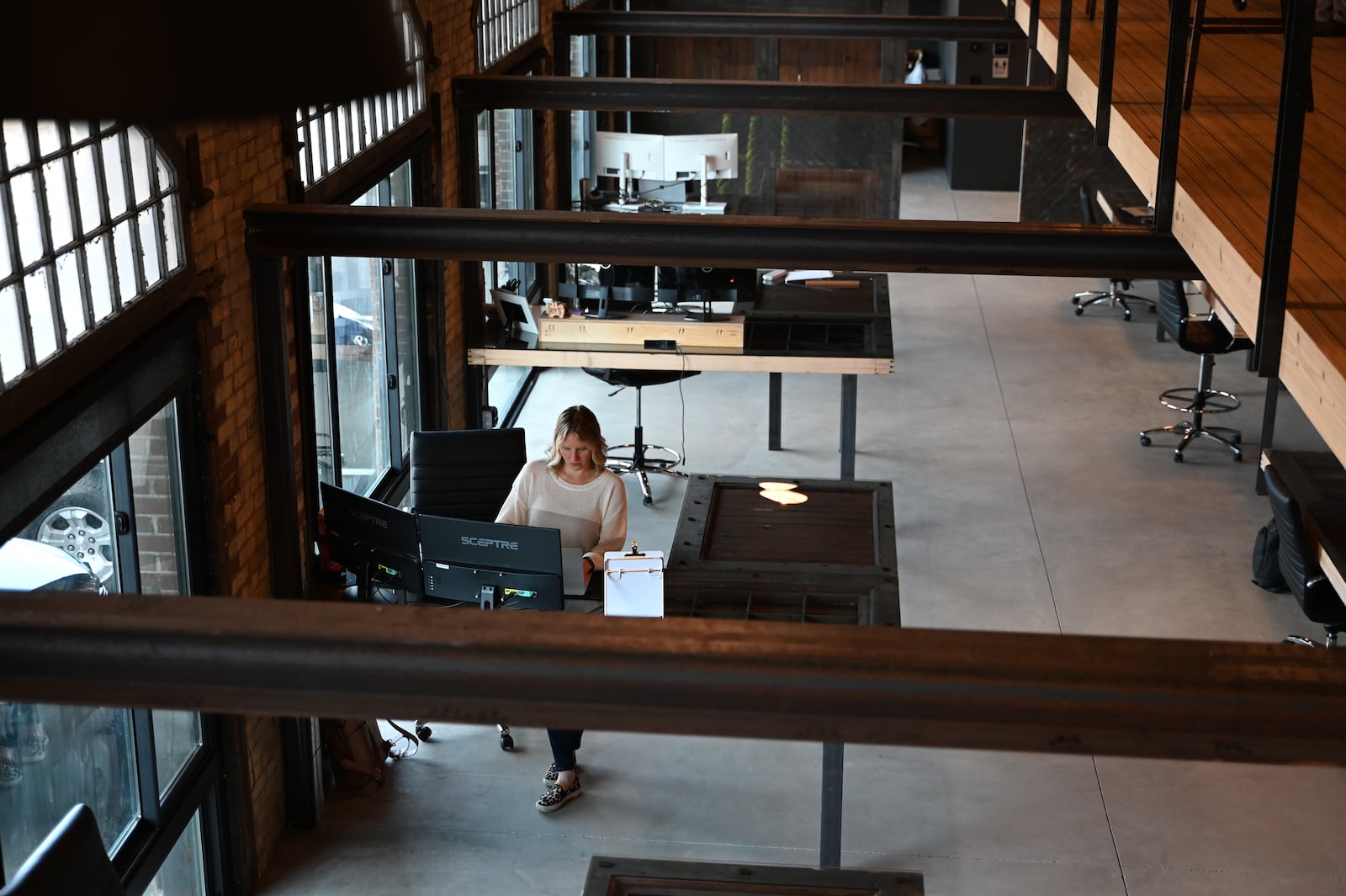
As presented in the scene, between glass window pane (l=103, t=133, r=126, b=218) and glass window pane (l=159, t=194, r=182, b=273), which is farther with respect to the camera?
glass window pane (l=159, t=194, r=182, b=273)

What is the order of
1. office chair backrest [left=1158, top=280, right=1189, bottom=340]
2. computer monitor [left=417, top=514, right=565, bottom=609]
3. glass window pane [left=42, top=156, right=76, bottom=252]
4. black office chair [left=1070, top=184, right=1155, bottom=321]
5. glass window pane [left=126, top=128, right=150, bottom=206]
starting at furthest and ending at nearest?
black office chair [left=1070, top=184, right=1155, bottom=321], office chair backrest [left=1158, top=280, right=1189, bottom=340], computer monitor [left=417, top=514, right=565, bottom=609], glass window pane [left=126, top=128, right=150, bottom=206], glass window pane [left=42, top=156, right=76, bottom=252]

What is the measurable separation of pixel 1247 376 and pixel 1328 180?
7960 millimetres

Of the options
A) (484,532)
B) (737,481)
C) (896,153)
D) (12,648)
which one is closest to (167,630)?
(12,648)

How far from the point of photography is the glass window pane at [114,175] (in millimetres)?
4109

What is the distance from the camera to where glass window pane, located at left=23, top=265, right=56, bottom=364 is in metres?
3.68

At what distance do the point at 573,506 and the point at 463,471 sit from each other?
0.92 m

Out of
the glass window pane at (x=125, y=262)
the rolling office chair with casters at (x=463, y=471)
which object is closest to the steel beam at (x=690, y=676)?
the glass window pane at (x=125, y=262)

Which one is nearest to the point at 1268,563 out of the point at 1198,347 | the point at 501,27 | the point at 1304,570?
the point at 1304,570

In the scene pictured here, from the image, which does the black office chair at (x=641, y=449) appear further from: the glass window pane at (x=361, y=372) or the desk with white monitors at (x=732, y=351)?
the glass window pane at (x=361, y=372)

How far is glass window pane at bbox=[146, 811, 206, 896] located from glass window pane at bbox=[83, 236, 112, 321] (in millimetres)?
1934

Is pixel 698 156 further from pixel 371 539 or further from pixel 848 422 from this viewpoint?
pixel 371 539

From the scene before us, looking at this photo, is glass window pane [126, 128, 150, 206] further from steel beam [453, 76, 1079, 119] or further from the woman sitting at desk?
steel beam [453, 76, 1079, 119]

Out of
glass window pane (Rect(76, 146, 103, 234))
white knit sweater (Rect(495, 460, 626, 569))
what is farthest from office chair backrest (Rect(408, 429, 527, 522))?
glass window pane (Rect(76, 146, 103, 234))

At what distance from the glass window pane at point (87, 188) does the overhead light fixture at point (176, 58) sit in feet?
11.7
